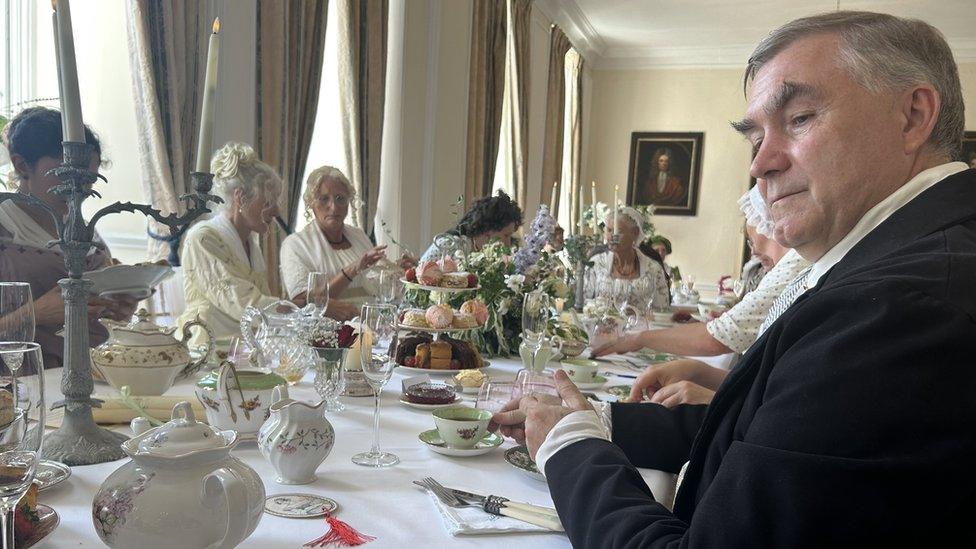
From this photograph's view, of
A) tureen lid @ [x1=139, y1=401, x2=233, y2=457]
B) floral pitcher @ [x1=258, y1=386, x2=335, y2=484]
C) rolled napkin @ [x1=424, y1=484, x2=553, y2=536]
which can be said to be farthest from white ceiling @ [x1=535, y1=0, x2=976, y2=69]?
tureen lid @ [x1=139, y1=401, x2=233, y2=457]

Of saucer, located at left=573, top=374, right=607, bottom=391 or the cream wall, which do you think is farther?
the cream wall

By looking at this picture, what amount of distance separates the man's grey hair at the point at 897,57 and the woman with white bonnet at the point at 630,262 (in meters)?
3.97

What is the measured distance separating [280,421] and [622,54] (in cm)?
1014

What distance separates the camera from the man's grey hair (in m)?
0.96

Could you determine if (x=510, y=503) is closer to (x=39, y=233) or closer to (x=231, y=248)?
(x=39, y=233)

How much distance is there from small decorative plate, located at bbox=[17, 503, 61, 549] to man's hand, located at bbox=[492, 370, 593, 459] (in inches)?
27.5

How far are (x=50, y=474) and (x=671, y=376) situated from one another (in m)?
1.42

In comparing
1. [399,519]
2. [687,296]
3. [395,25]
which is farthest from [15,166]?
[687,296]

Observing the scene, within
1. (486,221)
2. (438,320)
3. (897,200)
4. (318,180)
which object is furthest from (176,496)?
(486,221)

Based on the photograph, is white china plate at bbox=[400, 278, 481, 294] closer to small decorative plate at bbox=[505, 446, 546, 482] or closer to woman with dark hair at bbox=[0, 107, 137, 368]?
woman with dark hair at bbox=[0, 107, 137, 368]

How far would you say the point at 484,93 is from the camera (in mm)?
6777

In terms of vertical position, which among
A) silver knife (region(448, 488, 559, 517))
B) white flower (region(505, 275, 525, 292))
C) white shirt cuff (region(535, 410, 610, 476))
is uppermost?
white flower (region(505, 275, 525, 292))

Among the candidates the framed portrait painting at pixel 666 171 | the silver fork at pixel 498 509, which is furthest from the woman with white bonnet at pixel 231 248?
the framed portrait painting at pixel 666 171

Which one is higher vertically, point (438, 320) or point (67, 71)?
point (67, 71)
